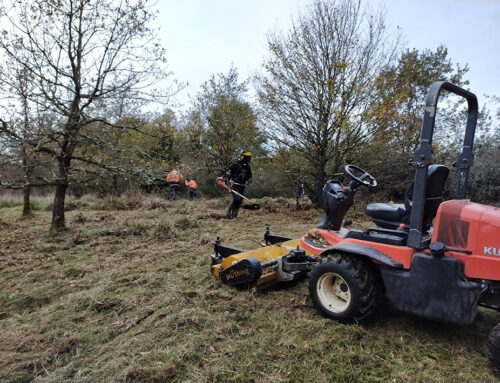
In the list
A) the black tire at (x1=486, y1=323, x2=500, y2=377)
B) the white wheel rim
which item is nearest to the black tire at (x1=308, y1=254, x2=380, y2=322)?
the white wheel rim

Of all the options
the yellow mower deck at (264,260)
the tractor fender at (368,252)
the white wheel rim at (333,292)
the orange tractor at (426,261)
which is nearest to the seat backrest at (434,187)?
the orange tractor at (426,261)

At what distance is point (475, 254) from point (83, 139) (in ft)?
26.7

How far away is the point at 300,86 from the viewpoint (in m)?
11.1

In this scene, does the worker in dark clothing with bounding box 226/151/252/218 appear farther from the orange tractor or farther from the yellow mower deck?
the orange tractor

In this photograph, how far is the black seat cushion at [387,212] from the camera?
3.93 meters

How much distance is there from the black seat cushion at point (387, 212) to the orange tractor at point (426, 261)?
12mm

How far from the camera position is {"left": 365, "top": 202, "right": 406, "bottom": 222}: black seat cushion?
3.93 metres

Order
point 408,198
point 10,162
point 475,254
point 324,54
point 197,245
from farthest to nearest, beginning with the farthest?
point 324,54 → point 10,162 → point 197,245 → point 408,198 → point 475,254

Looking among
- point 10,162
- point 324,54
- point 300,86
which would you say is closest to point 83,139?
point 10,162

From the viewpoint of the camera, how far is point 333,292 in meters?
3.52

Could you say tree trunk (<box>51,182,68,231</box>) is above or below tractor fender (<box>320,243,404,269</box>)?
below

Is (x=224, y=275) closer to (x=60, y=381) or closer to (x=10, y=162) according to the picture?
(x=60, y=381)

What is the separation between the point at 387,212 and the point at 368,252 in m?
1.03

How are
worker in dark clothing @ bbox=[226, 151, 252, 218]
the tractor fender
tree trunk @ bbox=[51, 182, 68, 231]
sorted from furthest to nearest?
worker in dark clothing @ bbox=[226, 151, 252, 218]
tree trunk @ bbox=[51, 182, 68, 231]
the tractor fender
